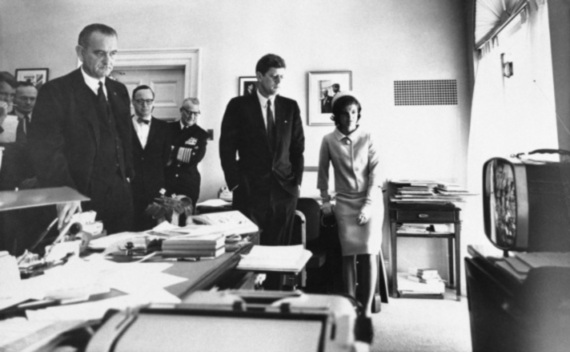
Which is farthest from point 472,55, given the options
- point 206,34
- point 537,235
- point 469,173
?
point 537,235

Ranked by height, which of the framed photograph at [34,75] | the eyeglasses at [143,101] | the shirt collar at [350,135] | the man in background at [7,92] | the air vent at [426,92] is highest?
the air vent at [426,92]

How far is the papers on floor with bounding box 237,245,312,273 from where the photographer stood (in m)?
0.89

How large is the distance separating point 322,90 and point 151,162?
69.7 inches

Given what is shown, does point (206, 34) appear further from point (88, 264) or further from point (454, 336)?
point (454, 336)

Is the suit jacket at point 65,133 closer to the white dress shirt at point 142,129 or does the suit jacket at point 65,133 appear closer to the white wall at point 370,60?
the white dress shirt at point 142,129

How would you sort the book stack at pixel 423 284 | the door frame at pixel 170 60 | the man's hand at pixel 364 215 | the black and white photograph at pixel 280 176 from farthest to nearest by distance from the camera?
the book stack at pixel 423 284
the man's hand at pixel 364 215
the door frame at pixel 170 60
the black and white photograph at pixel 280 176

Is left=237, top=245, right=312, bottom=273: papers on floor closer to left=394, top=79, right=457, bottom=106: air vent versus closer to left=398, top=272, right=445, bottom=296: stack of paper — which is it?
left=398, top=272, right=445, bottom=296: stack of paper

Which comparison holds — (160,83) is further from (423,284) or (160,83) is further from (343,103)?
(423,284)

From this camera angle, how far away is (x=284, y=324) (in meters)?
0.38

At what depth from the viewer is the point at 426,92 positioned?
2.73 m

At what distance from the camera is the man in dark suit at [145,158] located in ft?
3.93

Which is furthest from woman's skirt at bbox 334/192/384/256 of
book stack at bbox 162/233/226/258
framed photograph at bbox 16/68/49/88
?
framed photograph at bbox 16/68/49/88

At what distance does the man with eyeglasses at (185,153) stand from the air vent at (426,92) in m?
1.50

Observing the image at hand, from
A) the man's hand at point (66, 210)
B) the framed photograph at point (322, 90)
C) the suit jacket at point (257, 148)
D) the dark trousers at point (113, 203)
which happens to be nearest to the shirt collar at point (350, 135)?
the suit jacket at point (257, 148)
